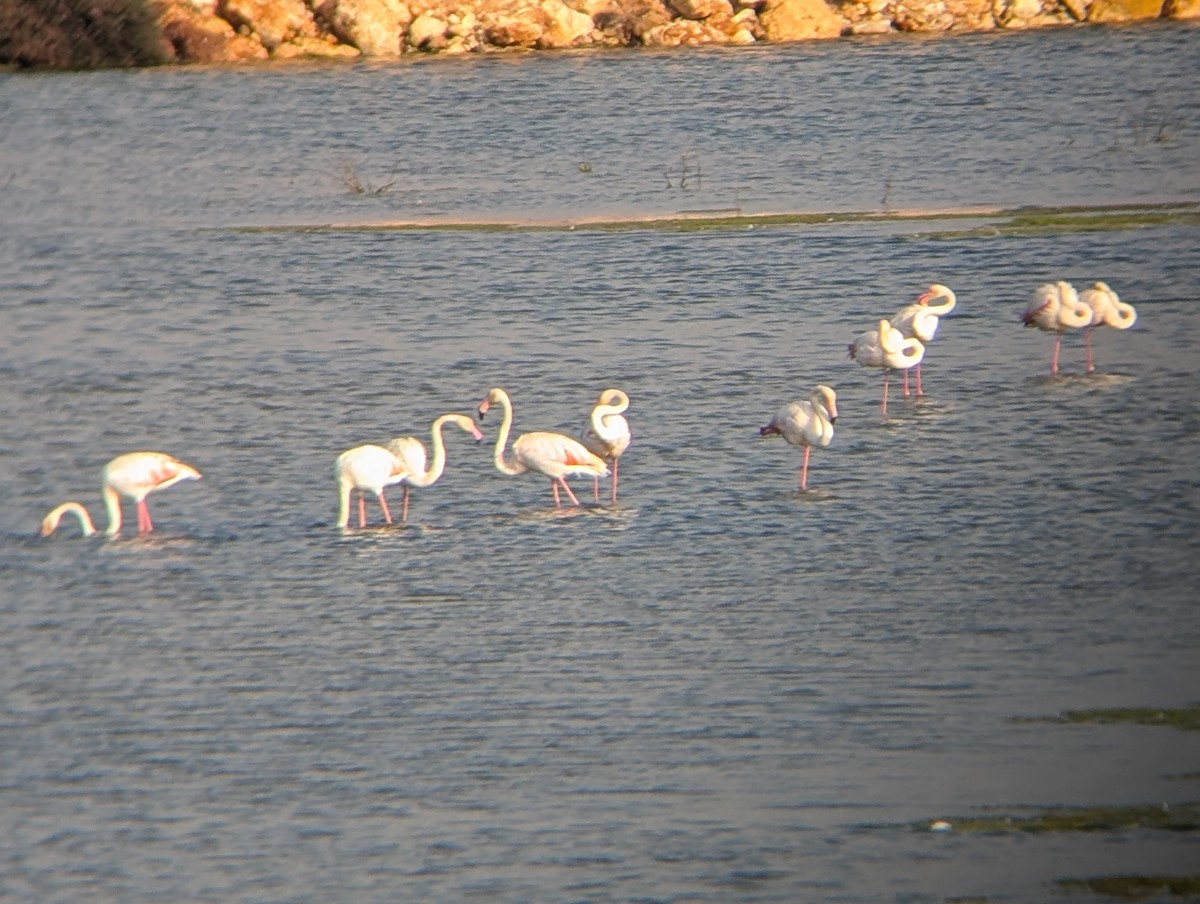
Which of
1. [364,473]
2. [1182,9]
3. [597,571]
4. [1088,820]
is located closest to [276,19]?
[1182,9]

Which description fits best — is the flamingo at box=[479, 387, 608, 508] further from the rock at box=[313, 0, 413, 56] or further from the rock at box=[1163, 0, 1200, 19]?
the rock at box=[1163, 0, 1200, 19]

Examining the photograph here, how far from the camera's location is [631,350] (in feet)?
57.8

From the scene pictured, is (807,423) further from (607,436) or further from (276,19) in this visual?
(276,19)

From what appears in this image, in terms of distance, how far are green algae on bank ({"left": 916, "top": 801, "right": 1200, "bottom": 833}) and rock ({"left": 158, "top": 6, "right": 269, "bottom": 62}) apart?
1545 inches

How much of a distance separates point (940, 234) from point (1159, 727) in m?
13.7

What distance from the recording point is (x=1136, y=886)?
750 centimetres

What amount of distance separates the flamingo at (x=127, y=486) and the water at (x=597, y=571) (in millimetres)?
177

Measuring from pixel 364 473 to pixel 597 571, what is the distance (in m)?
1.69

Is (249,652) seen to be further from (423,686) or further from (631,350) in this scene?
(631,350)

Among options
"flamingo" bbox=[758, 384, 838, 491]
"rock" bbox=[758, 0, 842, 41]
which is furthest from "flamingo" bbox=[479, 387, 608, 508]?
"rock" bbox=[758, 0, 842, 41]

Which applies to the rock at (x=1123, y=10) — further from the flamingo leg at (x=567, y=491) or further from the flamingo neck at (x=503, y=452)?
the flamingo leg at (x=567, y=491)

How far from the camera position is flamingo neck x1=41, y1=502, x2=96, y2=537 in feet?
42.7

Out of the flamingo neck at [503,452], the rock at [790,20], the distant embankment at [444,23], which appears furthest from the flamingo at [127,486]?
the rock at [790,20]

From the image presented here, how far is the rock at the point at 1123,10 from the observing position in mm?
44719
